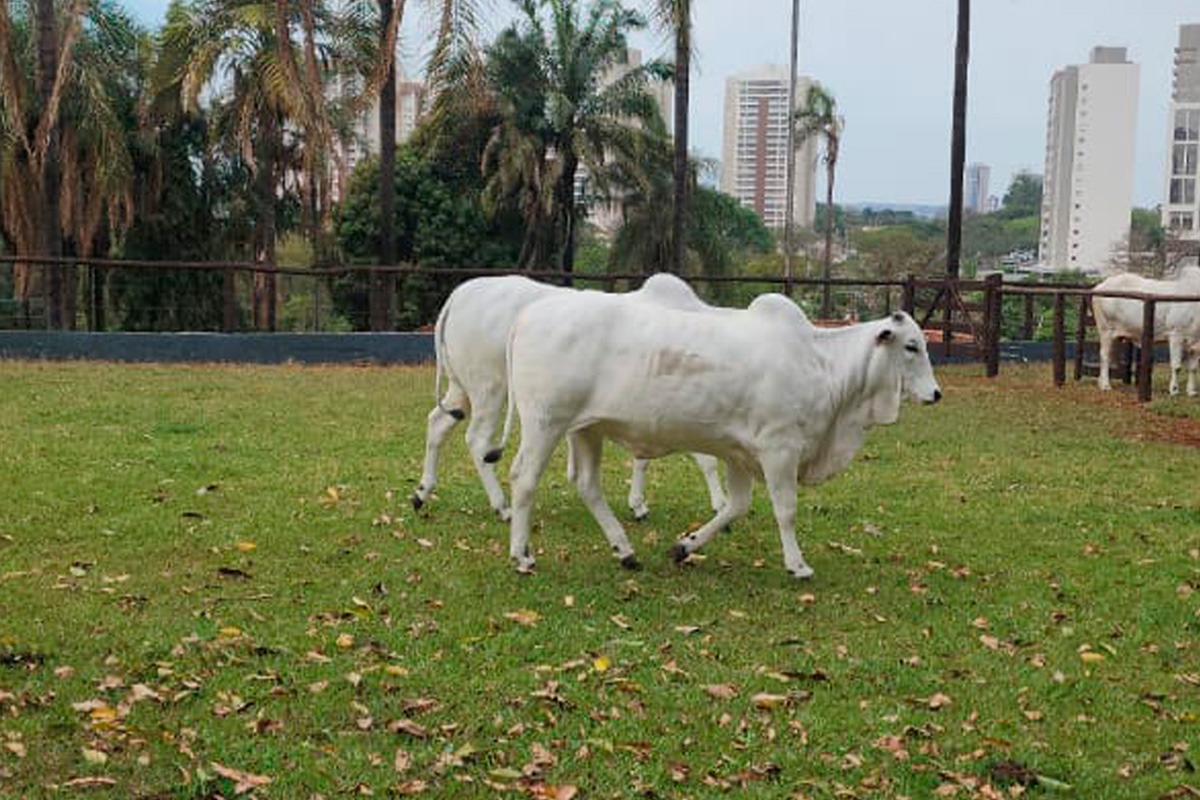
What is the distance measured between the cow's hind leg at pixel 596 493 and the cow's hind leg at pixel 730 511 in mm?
236

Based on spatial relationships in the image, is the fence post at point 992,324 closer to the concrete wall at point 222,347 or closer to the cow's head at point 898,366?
the concrete wall at point 222,347

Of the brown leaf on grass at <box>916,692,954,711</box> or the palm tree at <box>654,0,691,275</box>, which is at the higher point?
the palm tree at <box>654,0,691,275</box>

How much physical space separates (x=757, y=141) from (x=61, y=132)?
74267mm

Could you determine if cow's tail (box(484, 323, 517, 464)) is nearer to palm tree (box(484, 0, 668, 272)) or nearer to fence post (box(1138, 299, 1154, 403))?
fence post (box(1138, 299, 1154, 403))

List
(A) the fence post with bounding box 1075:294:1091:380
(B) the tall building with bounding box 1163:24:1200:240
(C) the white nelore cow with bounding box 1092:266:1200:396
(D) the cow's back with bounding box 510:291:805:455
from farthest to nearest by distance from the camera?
Answer: (B) the tall building with bounding box 1163:24:1200:240 → (A) the fence post with bounding box 1075:294:1091:380 → (C) the white nelore cow with bounding box 1092:266:1200:396 → (D) the cow's back with bounding box 510:291:805:455

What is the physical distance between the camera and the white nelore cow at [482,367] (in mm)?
7301

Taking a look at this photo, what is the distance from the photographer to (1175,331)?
47.3 feet

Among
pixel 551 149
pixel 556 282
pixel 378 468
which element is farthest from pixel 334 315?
pixel 378 468

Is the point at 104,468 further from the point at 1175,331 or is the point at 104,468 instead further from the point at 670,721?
the point at 1175,331

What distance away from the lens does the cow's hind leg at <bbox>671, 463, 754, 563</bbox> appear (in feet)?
20.9

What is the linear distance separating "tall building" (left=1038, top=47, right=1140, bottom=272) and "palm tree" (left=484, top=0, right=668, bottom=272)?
231 feet

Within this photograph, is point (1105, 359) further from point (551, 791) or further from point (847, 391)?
point (551, 791)

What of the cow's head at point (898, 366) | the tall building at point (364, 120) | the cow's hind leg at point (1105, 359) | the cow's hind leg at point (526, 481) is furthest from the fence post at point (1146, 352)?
the tall building at point (364, 120)

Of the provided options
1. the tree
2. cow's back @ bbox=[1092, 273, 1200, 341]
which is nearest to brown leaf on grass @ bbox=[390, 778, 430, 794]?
cow's back @ bbox=[1092, 273, 1200, 341]
